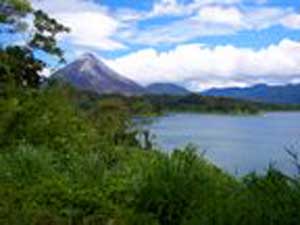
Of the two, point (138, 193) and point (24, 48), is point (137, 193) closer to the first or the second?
point (138, 193)

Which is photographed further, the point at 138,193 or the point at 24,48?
the point at 24,48

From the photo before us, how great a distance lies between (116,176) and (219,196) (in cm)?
215

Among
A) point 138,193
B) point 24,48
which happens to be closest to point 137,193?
point 138,193

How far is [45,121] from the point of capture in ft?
54.4

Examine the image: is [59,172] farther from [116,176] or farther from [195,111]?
[195,111]

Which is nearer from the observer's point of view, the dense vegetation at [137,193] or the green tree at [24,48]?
the dense vegetation at [137,193]

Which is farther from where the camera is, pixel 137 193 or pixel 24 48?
pixel 24 48

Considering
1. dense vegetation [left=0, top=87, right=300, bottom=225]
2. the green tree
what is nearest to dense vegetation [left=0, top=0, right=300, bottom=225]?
dense vegetation [left=0, top=87, right=300, bottom=225]

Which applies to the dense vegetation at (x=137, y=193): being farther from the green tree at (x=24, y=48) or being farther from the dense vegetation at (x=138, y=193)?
the green tree at (x=24, y=48)

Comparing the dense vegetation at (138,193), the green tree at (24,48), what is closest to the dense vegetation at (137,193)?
the dense vegetation at (138,193)

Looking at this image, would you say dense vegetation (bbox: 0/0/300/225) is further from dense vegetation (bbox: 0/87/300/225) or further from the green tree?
the green tree

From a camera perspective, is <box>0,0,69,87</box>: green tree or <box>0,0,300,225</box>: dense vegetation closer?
<box>0,0,300,225</box>: dense vegetation

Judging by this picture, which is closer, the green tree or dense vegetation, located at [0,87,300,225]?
dense vegetation, located at [0,87,300,225]

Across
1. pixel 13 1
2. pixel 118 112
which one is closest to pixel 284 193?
pixel 13 1
